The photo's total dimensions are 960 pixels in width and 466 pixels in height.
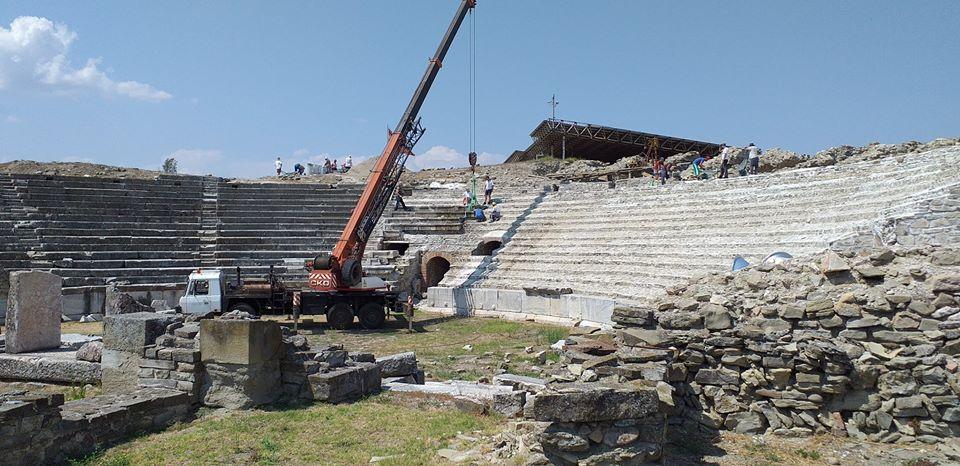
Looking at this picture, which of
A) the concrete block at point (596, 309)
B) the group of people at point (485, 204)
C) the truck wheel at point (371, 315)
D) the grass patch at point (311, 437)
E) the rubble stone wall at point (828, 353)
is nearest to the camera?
the grass patch at point (311, 437)

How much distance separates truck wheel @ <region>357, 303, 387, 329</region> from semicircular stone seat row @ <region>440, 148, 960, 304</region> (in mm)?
4397

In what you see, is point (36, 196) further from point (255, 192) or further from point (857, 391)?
point (857, 391)

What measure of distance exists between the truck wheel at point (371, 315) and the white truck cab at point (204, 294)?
3.30 meters

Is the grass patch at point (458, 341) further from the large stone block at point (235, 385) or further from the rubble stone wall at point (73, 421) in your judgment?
the rubble stone wall at point (73, 421)

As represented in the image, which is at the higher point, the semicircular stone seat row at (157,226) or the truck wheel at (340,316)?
the semicircular stone seat row at (157,226)

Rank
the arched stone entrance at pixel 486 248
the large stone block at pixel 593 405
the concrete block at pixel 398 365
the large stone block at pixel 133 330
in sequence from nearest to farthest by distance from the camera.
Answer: the large stone block at pixel 593 405 < the large stone block at pixel 133 330 < the concrete block at pixel 398 365 < the arched stone entrance at pixel 486 248

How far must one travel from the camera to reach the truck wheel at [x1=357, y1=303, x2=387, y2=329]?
54.2 ft

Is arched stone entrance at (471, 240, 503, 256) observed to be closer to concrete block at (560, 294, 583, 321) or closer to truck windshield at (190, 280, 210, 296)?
concrete block at (560, 294, 583, 321)

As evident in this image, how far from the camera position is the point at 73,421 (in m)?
6.32

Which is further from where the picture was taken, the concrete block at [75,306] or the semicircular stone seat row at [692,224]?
the concrete block at [75,306]

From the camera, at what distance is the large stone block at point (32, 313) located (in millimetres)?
10680

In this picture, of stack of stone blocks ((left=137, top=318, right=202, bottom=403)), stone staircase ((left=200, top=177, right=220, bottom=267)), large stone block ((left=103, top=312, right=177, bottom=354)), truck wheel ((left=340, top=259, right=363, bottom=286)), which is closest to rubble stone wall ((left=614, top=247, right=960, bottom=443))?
stack of stone blocks ((left=137, top=318, right=202, bottom=403))

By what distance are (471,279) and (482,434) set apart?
14108 mm

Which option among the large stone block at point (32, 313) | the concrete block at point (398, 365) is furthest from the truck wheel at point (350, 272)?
the concrete block at point (398, 365)
